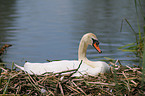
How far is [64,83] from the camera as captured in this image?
14.1 feet

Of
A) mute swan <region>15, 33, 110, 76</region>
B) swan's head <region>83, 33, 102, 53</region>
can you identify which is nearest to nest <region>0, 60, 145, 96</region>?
mute swan <region>15, 33, 110, 76</region>

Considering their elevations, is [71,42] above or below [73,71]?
below

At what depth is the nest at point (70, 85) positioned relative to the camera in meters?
4.12

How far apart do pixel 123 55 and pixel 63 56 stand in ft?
5.49

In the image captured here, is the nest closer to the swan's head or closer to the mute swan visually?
the mute swan

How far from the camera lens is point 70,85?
430cm

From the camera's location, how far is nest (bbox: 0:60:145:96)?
412 centimetres

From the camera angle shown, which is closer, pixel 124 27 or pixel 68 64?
pixel 68 64

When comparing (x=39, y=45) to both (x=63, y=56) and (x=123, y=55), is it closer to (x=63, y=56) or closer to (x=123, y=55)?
(x=63, y=56)

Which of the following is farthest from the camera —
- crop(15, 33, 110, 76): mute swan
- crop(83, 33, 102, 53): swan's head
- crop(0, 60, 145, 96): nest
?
crop(83, 33, 102, 53): swan's head

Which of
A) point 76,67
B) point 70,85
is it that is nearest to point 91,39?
point 76,67

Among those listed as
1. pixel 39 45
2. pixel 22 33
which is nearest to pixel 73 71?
pixel 39 45

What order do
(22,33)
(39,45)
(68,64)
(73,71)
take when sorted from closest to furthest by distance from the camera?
(73,71), (68,64), (39,45), (22,33)

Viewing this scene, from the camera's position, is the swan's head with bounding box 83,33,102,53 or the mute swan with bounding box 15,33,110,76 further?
the swan's head with bounding box 83,33,102,53
